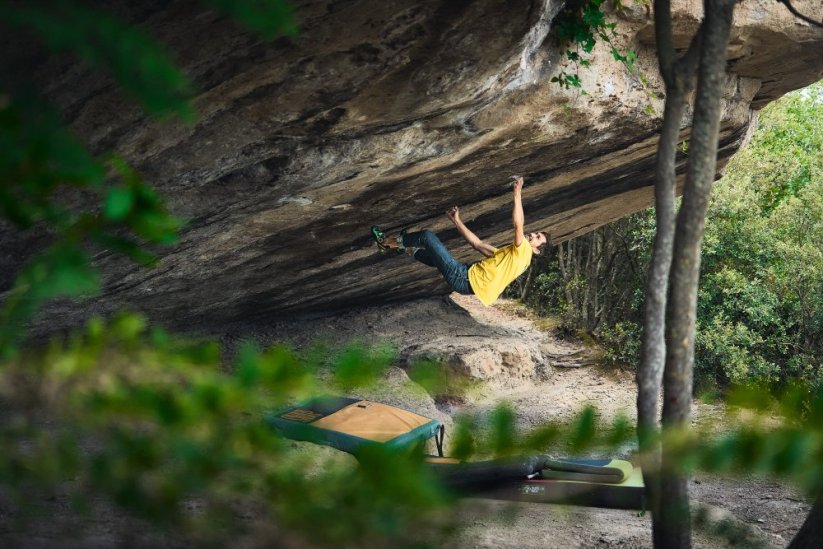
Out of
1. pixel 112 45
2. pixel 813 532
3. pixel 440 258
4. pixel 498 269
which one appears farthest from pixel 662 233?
pixel 440 258

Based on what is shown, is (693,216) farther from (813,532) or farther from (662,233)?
(813,532)

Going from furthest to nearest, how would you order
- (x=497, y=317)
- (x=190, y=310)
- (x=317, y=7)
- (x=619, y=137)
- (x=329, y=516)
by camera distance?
(x=497, y=317) → (x=190, y=310) → (x=619, y=137) → (x=317, y=7) → (x=329, y=516)

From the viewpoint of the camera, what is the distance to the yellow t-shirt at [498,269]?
6812 mm

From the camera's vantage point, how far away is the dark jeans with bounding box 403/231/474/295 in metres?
7.22

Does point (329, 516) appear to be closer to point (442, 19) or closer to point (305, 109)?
point (442, 19)

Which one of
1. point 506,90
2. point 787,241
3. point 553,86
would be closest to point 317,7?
point 506,90

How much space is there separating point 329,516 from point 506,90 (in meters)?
4.98

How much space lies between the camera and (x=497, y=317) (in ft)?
48.8

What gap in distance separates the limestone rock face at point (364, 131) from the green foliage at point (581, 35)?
120 millimetres

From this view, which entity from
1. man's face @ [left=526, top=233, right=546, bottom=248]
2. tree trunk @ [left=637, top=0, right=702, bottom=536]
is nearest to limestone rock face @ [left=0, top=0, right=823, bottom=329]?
man's face @ [left=526, top=233, right=546, bottom=248]

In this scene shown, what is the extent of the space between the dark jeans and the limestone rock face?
0.39 m

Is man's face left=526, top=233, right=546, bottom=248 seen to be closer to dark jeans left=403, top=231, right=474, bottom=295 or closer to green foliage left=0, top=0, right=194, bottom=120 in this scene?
dark jeans left=403, top=231, right=474, bottom=295

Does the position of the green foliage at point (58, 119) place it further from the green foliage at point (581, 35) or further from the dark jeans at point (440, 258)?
the dark jeans at point (440, 258)

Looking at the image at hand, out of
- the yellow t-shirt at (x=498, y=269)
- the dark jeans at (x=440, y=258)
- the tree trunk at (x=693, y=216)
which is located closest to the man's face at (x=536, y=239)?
the yellow t-shirt at (x=498, y=269)
